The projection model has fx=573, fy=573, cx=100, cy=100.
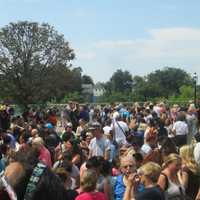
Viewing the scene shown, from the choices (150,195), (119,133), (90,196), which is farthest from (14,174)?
(119,133)

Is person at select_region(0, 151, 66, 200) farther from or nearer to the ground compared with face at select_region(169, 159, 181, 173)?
farther from the ground

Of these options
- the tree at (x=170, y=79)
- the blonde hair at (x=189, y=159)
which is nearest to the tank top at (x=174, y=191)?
the blonde hair at (x=189, y=159)

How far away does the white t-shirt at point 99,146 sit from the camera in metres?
11.9

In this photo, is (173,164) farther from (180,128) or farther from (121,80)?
(121,80)

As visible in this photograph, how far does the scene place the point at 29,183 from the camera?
4391mm

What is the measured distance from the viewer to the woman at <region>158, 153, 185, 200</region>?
7.02 metres

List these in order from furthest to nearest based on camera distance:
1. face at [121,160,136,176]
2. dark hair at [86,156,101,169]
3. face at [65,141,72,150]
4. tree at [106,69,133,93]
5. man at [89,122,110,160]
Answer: tree at [106,69,133,93]
man at [89,122,110,160]
face at [65,141,72,150]
dark hair at [86,156,101,169]
face at [121,160,136,176]

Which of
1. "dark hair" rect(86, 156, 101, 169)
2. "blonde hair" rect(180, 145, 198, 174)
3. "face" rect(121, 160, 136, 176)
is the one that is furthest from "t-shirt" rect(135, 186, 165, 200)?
"dark hair" rect(86, 156, 101, 169)

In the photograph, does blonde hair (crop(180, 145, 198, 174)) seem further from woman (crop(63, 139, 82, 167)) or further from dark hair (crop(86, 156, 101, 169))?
woman (crop(63, 139, 82, 167))

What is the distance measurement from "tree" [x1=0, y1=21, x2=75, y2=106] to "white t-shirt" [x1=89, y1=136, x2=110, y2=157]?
53.6 m

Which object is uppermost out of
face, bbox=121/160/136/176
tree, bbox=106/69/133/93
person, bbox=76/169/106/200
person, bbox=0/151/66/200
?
tree, bbox=106/69/133/93

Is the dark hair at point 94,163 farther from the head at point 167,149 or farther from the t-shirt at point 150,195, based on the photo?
the t-shirt at point 150,195

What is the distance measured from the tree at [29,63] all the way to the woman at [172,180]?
58.3m

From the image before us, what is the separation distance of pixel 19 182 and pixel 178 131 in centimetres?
1322
